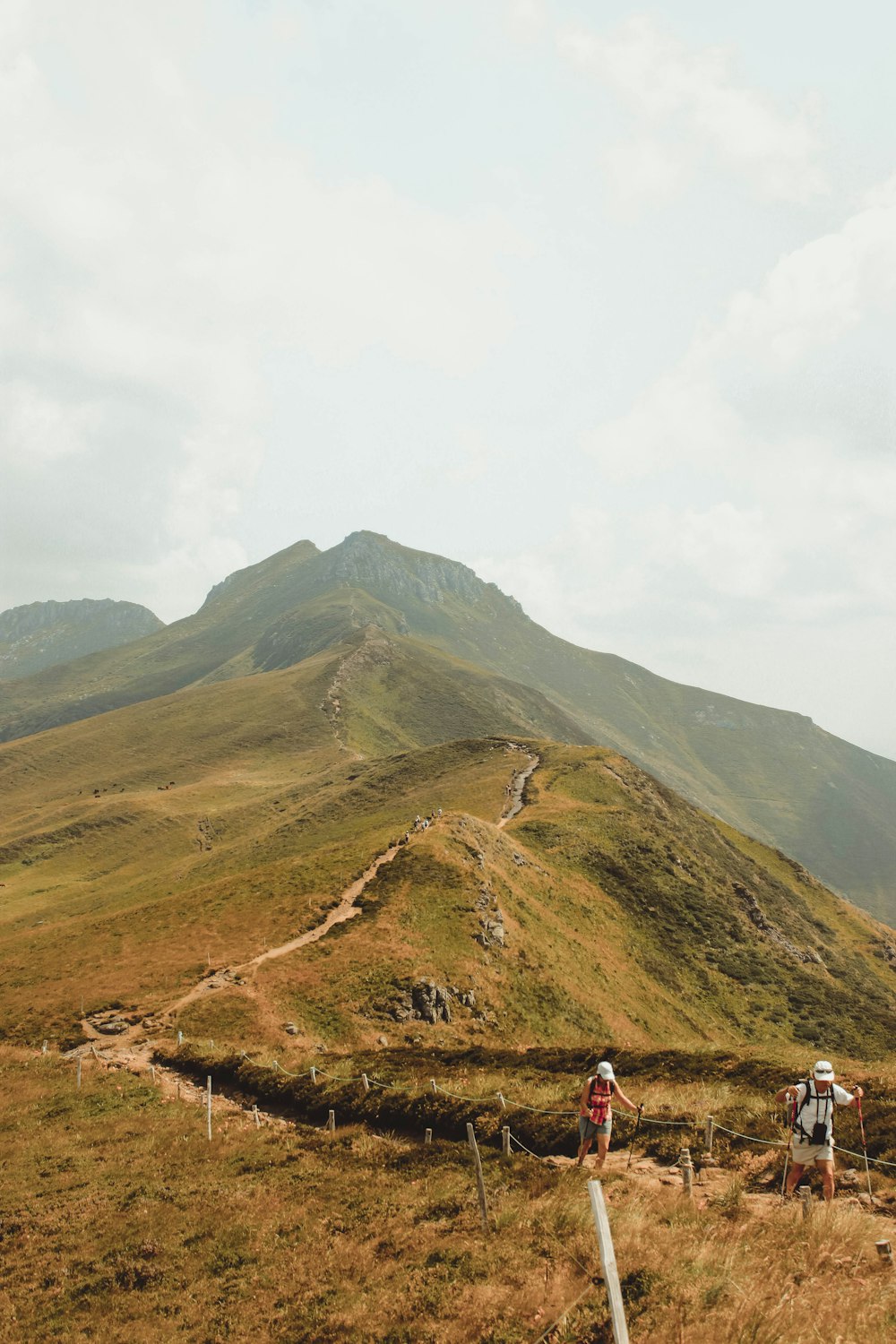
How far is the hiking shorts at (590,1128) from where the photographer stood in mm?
16500

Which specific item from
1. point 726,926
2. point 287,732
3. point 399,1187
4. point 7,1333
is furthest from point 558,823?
point 287,732

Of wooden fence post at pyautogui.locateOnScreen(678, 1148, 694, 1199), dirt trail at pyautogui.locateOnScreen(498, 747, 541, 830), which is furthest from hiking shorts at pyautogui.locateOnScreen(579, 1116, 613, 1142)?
dirt trail at pyautogui.locateOnScreen(498, 747, 541, 830)

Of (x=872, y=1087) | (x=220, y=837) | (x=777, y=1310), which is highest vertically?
(x=777, y=1310)

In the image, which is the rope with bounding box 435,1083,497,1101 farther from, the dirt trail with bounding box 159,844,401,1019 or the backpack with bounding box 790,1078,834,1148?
the dirt trail with bounding box 159,844,401,1019

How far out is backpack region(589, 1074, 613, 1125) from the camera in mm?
16594

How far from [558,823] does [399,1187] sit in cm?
7479

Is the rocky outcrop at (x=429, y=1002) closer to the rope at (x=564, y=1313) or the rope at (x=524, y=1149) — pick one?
the rope at (x=524, y=1149)

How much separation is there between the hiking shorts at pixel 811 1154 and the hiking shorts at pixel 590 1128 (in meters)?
4.23

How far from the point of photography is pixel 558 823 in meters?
89.8

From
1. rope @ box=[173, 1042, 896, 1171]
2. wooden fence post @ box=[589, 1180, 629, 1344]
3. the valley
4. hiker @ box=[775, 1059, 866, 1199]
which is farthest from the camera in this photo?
rope @ box=[173, 1042, 896, 1171]

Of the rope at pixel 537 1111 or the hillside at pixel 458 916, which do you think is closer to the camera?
the rope at pixel 537 1111

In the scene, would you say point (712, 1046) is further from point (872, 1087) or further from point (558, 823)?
point (558, 823)

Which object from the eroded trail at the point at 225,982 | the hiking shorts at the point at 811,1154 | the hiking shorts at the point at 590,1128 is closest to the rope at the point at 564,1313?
the hiking shorts at the point at 811,1154

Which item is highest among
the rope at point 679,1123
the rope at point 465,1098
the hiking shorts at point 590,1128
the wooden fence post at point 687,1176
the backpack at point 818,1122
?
the backpack at point 818,1122
